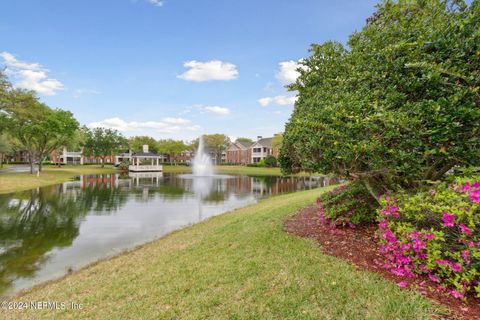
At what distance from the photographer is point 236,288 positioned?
3801mm

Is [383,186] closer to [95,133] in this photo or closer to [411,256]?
[411,256]

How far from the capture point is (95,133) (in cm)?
4881

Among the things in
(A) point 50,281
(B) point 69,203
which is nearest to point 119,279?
(A) point 50,281

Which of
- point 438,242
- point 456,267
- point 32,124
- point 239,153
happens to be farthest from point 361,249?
point 239,153

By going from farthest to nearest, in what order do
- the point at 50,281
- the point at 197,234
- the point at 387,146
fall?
the point at 197,234 < the point at 50,281 < the point at 387,146

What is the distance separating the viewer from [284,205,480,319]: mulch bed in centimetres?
280

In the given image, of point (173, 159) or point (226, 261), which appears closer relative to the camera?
point (226, 261)

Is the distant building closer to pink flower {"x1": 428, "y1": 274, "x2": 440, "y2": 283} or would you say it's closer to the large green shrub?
the large green shrub

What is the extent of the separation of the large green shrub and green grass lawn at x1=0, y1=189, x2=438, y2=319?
1.74 m

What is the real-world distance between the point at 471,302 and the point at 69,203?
55.2ft

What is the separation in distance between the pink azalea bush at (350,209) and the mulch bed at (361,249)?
7.0 inches

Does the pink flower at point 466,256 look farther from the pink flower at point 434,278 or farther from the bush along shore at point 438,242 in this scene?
the pink flower at point 434,278

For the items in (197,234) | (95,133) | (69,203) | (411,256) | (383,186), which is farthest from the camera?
(95,133)

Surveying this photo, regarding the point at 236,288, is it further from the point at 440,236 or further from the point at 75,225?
the point at 75,225
